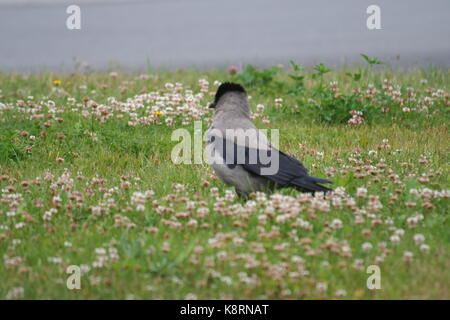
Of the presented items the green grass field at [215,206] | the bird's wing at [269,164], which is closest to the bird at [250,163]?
the bird's wing at [269,164]

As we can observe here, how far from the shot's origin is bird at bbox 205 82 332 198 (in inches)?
227

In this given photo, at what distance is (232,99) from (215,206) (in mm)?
1399

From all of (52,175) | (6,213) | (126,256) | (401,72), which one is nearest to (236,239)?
(126,256)

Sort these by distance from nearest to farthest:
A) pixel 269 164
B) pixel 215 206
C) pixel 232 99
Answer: pixel 215 206, pixel 269 164, pixel 232 99

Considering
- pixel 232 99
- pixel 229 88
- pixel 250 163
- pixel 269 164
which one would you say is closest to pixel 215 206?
pixel 250 163

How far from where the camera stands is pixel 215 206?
18.1 feet

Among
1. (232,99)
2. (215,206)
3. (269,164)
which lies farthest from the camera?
(232,99)

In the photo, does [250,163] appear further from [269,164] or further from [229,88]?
[229,88]

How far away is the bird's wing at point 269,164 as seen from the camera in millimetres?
5758

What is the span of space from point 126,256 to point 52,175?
7.11 ft

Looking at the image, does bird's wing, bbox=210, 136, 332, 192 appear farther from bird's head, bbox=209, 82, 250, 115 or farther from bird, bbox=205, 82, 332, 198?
bird's head, bbox=209, 82, 250, 115

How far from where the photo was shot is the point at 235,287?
4.29 metres

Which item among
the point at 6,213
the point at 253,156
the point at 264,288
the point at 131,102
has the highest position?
the point at 131,102

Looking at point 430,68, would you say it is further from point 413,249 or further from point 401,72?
point 413,249
